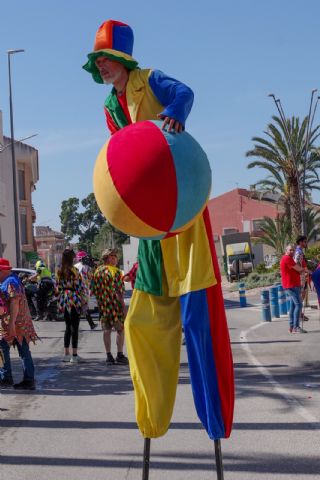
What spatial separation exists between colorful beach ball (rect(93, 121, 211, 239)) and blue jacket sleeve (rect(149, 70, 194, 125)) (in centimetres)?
11

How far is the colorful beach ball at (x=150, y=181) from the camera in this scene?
146 inches

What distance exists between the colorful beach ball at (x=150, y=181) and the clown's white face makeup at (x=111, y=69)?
57 centimetres

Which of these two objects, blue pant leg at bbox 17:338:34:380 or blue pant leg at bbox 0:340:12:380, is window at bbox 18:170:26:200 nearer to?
blue pant leg at bbox 0:340:12:380

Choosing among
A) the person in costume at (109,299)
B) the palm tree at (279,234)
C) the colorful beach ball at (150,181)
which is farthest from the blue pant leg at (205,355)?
the palm tree at (279,234)

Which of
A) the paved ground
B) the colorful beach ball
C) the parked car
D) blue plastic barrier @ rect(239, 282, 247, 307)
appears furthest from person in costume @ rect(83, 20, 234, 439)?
blue plastic barrier @ rect(239, 282, 247, 307)

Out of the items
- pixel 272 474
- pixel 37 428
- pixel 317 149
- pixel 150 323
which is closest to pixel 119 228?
pixel 150 323

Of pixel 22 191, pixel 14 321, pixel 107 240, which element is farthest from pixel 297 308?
pixel 107 240

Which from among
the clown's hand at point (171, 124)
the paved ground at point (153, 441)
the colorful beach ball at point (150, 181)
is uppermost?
the clown's hand at point (171, 124)

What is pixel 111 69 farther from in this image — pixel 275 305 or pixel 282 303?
pixel 282 303

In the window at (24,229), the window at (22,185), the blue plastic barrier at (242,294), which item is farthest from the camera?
the window at (24,229)

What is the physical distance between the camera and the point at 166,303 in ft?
14.2

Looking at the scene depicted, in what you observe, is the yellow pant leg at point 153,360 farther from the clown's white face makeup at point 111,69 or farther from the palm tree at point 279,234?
the palm tree at point 279,234

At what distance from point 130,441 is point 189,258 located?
2.54 m

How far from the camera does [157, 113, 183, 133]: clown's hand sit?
3.91 meters
